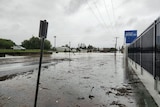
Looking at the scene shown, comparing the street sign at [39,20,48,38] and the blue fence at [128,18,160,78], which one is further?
the blue fence at [128,18,160,78]

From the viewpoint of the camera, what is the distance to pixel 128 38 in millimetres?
37188

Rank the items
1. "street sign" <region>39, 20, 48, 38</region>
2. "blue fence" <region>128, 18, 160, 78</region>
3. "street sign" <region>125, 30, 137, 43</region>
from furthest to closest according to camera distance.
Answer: "street sign" <region>125, 30, 137, 43</region> → "blue fence" <region>128, 18, 160, 78</region> → "street sign" <region>39, 20, 48, 38</region>

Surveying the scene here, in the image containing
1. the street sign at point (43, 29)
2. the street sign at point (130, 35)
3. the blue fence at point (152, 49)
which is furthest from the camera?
the street sign at point (130, 35)

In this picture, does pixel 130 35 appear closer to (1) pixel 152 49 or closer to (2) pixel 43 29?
(1) pixel 152 49

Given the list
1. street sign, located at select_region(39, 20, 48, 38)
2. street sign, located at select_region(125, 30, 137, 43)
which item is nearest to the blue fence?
street sign, located at select_region(39, 20, 48, 38)

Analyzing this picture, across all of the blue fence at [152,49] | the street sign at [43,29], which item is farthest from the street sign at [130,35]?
the street sign at [43,29]

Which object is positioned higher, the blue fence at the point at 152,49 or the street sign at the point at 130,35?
the street sign at the point at 130,35

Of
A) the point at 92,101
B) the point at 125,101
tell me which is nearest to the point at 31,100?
the point at 92,101

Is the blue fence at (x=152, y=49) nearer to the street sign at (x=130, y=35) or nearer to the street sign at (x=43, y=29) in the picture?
the street sign at (x=43, y=29)

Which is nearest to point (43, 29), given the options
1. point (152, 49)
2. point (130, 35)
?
point (152, 49)

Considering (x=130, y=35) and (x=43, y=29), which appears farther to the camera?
(x=130, y=35)

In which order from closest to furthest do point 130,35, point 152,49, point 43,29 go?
1. point 43,29
2. point 152,49
3. point 130,35

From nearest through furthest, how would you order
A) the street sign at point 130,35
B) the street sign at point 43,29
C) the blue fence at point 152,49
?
the street sign at point 43,29 < the blue fence at point 152,49 < the street sign at point 130,35

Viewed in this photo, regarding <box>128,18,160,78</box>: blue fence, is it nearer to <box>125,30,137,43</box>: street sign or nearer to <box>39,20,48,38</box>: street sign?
<box>39,20,48,38</box>: street sign
